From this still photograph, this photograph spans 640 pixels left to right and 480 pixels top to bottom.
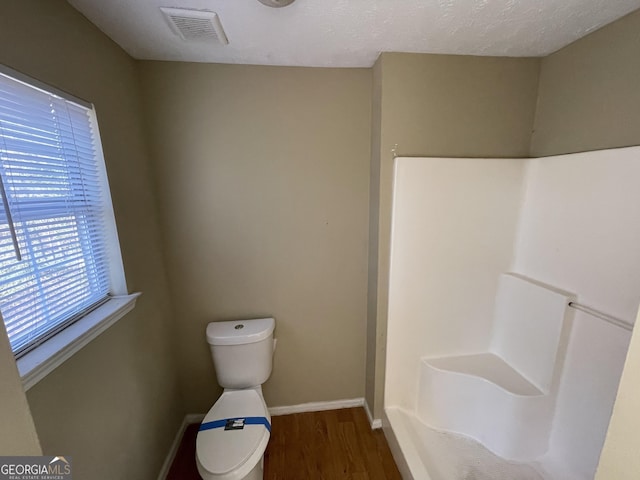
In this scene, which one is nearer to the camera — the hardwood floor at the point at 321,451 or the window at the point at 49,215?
the window at the point at 49,215

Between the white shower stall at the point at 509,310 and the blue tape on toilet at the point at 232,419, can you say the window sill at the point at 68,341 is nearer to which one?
the blue tape on toilet at the point at 232,419

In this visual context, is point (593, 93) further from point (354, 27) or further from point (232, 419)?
point (232, 419)

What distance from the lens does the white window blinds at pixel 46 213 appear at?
0.78 meters

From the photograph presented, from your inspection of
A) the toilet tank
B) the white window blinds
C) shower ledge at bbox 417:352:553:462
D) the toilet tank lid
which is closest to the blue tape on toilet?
the toilet tank

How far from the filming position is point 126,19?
1103 mm

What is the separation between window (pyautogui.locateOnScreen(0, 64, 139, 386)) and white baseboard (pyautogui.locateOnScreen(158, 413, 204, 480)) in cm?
105

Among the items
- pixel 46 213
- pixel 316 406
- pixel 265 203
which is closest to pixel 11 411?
pixel 46 213

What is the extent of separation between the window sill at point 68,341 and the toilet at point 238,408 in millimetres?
557

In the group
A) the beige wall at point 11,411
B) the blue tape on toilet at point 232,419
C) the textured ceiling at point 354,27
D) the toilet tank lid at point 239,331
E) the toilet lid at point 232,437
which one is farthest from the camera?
the toilet tank lid at point 239,331

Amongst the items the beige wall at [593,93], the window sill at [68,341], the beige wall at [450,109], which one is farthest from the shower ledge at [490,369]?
the window sill at [68,341]

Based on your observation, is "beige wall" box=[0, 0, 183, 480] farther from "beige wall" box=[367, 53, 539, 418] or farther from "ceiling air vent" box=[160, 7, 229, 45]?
"beige wall" box=[367, 53, 539, 418]

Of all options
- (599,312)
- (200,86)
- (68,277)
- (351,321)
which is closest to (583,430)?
(599,312)

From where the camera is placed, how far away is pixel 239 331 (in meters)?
1.62

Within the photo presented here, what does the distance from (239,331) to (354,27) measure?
1.68m
